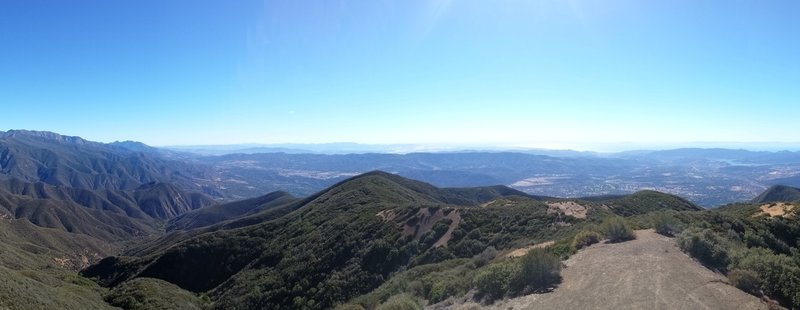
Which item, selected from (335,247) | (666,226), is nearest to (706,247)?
(666,226)

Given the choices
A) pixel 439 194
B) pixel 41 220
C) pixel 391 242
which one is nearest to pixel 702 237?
pixel 391 242

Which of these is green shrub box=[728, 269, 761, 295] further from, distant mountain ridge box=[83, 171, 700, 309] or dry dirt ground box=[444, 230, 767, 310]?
distant mountain ridge box=[83, 171, 700, 309]

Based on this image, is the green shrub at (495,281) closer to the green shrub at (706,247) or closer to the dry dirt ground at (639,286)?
the dry dirt ground at (639,286)

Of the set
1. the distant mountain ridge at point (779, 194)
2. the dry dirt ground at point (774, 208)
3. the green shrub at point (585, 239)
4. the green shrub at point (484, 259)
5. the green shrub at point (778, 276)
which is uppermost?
the green shrub at point (778, 276)

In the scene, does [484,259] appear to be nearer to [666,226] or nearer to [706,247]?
[666,226]

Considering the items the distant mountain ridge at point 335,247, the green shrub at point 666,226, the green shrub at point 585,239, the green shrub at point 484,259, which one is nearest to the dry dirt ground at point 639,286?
the green shrub at point 585,239

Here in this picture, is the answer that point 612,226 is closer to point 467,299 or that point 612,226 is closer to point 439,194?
point 467,299
